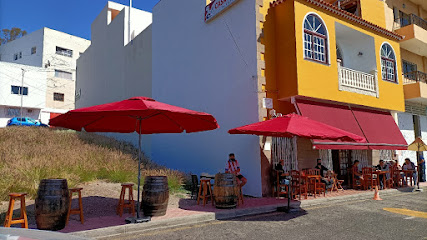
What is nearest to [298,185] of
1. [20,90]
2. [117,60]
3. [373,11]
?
[373,11]

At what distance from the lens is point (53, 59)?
1578 inches

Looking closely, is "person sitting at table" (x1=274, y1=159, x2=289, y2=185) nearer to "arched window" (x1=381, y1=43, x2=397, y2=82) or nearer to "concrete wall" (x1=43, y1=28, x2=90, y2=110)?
"arched window" (x1=381, y1=43, x2=397, y2=82)

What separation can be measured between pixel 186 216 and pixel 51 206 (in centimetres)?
281

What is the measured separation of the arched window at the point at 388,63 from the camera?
49.6 ft

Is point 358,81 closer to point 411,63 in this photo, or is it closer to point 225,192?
point 411,63

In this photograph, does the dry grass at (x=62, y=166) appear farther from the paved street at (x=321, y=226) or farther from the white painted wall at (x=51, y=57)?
the white painted wall at (x=51, y=57)

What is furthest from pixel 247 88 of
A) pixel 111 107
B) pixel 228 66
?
pixel 111 107

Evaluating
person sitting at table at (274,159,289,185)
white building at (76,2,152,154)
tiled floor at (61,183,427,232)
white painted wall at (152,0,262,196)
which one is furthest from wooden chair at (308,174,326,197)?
white building at (76,2,152,154)

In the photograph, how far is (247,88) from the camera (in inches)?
449

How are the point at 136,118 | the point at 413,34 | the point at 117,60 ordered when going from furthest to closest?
1. the point at 117,60
2. the point at 413,34
3. the point at 136,118

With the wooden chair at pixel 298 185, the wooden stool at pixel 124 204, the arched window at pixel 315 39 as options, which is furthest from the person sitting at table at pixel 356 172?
the wooden stool at pixel 124 204

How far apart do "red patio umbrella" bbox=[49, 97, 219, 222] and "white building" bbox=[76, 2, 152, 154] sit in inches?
366

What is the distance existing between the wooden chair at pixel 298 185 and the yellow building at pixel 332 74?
0.98m

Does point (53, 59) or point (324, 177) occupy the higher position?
point (53, 59)
